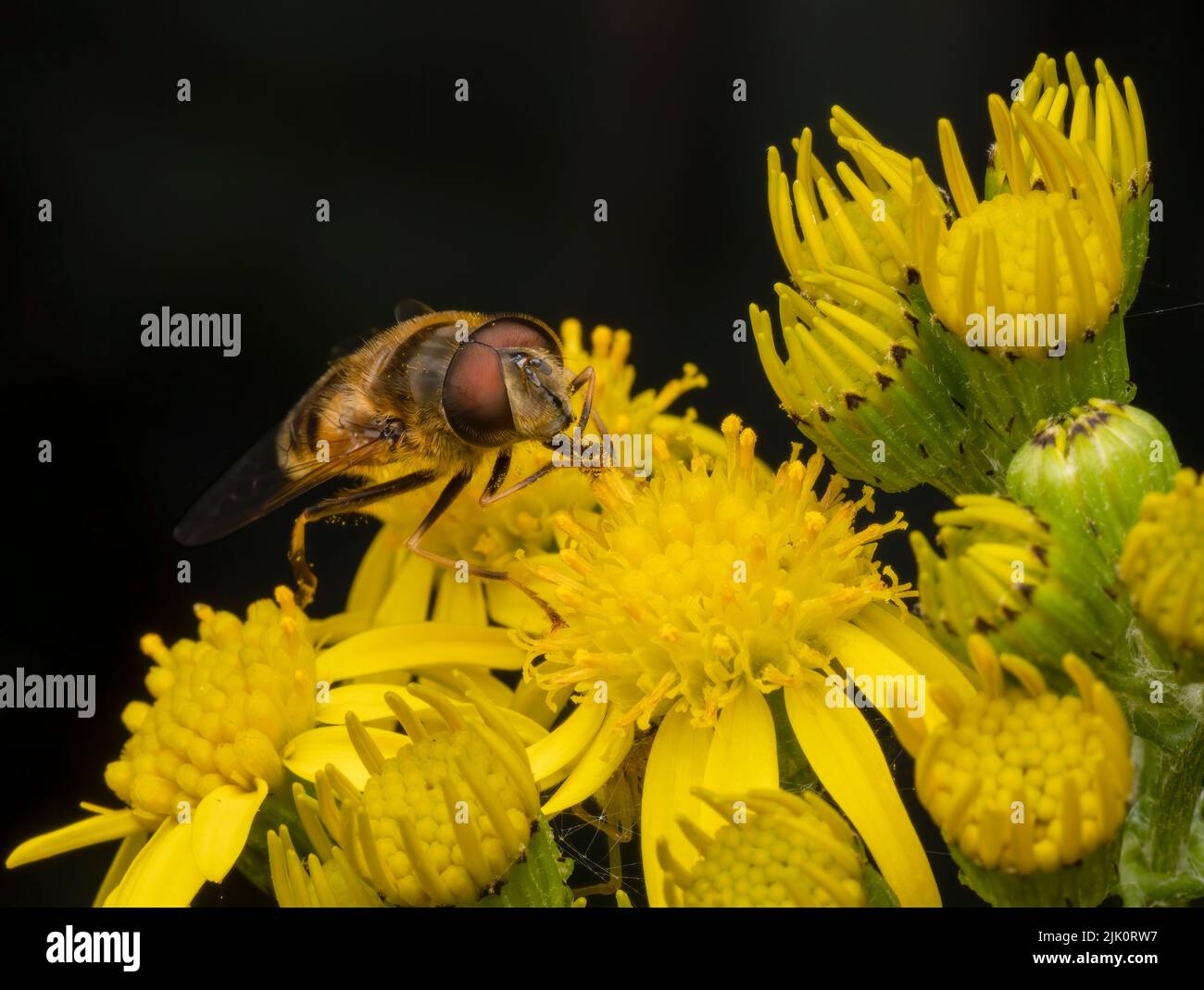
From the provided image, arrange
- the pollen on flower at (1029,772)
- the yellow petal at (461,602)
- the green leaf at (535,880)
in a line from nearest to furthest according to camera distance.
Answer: the pollen on flower at (1029,772), the green leaf at (535,880), the yellow petal at (461,602)

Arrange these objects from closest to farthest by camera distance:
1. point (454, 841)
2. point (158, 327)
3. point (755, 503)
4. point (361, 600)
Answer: point (454, 841) → point (755, 503) → point (361, 600) → point (158, 327)

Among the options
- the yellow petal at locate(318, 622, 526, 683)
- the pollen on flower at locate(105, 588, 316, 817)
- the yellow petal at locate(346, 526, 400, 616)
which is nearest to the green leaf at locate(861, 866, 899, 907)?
the yellow petal at locate(318, 622, 526, 683)

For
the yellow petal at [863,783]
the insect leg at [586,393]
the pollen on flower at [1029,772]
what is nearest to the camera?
the pollen on flower at [1029,772]

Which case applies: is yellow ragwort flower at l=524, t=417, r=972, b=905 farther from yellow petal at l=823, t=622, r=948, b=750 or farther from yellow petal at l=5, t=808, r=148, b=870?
yellow petal at l=5, t=808, r=148, b=870

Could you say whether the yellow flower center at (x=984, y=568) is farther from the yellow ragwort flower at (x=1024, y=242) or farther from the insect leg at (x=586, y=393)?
the insect leg at (x=586, y=393)

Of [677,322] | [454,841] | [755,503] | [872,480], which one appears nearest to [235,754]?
[454,841]

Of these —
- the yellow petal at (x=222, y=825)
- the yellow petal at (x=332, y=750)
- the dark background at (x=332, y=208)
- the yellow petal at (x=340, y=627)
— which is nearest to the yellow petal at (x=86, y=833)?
the yellow petal at (x=222, y=825)

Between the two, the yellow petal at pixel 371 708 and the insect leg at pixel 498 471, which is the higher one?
the insect leg at pixel 498 471

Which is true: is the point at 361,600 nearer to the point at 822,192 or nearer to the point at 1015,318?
the point at 822,192
